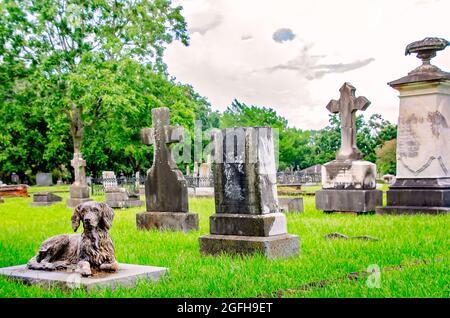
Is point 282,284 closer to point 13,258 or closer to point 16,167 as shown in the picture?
point 13,258

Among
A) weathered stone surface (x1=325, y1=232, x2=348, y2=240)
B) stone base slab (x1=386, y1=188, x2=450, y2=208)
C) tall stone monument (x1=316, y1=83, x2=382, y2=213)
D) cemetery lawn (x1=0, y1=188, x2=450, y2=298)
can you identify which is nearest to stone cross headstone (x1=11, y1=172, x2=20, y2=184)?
tall stone monument (x1=316, y1=83, x2=382, y2=213)

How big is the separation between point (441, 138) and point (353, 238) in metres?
5.82

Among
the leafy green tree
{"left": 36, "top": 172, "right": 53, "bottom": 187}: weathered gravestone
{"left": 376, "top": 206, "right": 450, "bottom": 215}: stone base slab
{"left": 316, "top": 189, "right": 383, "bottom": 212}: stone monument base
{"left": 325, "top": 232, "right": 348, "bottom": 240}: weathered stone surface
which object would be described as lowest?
{"left": 325, "top": 232, "right": 348, "bottom": 240}: weathered stone surface

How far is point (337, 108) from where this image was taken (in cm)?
1645

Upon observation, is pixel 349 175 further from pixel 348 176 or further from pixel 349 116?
pixel 349 116

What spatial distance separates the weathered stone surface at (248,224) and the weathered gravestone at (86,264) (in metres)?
1.98

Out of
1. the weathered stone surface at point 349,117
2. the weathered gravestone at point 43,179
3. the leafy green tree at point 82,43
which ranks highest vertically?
the leafy green tree at point 82,43

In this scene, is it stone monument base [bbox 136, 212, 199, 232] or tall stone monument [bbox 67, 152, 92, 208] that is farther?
tall stone monument [bbox 67, 152, 92, 208]

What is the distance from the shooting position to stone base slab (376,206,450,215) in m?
13.7

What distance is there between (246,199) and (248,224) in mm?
401

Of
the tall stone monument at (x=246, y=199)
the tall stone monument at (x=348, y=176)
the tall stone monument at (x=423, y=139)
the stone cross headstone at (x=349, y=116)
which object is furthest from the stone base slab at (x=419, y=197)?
the tall stone monument at (x=246, y=199)

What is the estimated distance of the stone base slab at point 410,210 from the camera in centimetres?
1370

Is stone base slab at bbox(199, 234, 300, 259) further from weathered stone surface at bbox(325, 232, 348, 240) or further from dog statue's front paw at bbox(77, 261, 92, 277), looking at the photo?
dog statue's front paw at bbox(77, 261, 92, 277)

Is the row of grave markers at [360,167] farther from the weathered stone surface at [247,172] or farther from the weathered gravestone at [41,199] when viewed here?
the weathered gravestone at [41,199]
